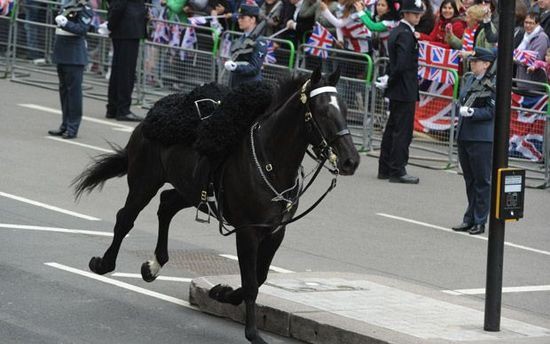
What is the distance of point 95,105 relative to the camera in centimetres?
2245

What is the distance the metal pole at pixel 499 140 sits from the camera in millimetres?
9258

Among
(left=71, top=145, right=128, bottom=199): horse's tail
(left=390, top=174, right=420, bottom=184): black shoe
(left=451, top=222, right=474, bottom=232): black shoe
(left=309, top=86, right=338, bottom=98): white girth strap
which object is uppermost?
(left=309, top=86, right=338, bottom=98): white girth strap

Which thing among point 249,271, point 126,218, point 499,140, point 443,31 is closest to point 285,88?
point 249,271

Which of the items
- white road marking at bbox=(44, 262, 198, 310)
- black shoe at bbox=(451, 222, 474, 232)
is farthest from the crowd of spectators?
white road marking at bbox=(44, 262, 198, 310)

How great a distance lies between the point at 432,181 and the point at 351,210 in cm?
261

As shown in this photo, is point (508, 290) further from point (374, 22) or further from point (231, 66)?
point (374, 22)

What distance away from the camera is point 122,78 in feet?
68.4

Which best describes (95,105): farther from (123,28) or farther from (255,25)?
(255,25)

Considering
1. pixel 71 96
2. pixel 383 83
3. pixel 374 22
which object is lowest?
pixel 71 96

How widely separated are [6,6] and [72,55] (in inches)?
238

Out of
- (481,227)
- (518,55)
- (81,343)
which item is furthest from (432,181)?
(81,343)

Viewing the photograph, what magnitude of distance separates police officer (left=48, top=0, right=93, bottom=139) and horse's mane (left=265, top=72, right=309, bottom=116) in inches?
378

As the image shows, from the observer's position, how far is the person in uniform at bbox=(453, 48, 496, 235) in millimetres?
14289

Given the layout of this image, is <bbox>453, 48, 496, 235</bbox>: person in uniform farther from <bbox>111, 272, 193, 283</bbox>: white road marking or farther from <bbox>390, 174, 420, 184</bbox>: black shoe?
<bbox>111, 272, 193, 283</bbox>: white road marking
